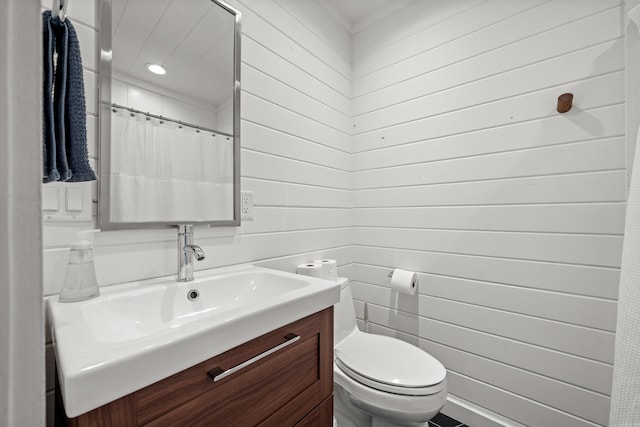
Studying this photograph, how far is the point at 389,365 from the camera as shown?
1.20m

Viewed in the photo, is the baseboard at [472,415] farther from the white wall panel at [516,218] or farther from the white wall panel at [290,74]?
the white wall panel at [290,74]

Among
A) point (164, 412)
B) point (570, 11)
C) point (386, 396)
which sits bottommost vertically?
point (386, 396)

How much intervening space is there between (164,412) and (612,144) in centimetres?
168

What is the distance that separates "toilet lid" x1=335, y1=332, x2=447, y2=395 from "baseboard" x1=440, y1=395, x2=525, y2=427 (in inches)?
18.6

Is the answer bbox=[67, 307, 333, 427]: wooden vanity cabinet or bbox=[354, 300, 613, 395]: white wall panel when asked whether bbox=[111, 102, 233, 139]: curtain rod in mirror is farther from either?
bbox=[354, 300, 613, 395]: white wall panel

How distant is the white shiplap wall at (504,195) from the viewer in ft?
3.73

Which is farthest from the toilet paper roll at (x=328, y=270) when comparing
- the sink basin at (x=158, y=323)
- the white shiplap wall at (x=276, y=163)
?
the sink basin at (x=158, y=323)

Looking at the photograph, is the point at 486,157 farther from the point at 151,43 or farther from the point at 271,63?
the point at 151,43

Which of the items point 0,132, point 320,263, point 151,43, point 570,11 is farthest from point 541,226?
point 151,43

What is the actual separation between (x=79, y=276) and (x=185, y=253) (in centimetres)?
28

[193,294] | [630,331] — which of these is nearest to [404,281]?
[630,331]

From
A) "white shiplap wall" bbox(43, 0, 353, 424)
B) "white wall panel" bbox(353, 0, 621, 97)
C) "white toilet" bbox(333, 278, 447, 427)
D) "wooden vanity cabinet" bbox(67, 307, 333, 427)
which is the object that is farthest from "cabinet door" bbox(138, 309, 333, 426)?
"white wall panel" bbox(353, 0, 621, 97)

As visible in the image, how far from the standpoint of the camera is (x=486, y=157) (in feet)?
4.59

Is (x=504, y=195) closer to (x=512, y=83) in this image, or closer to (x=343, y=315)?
(x=512, y=83)
